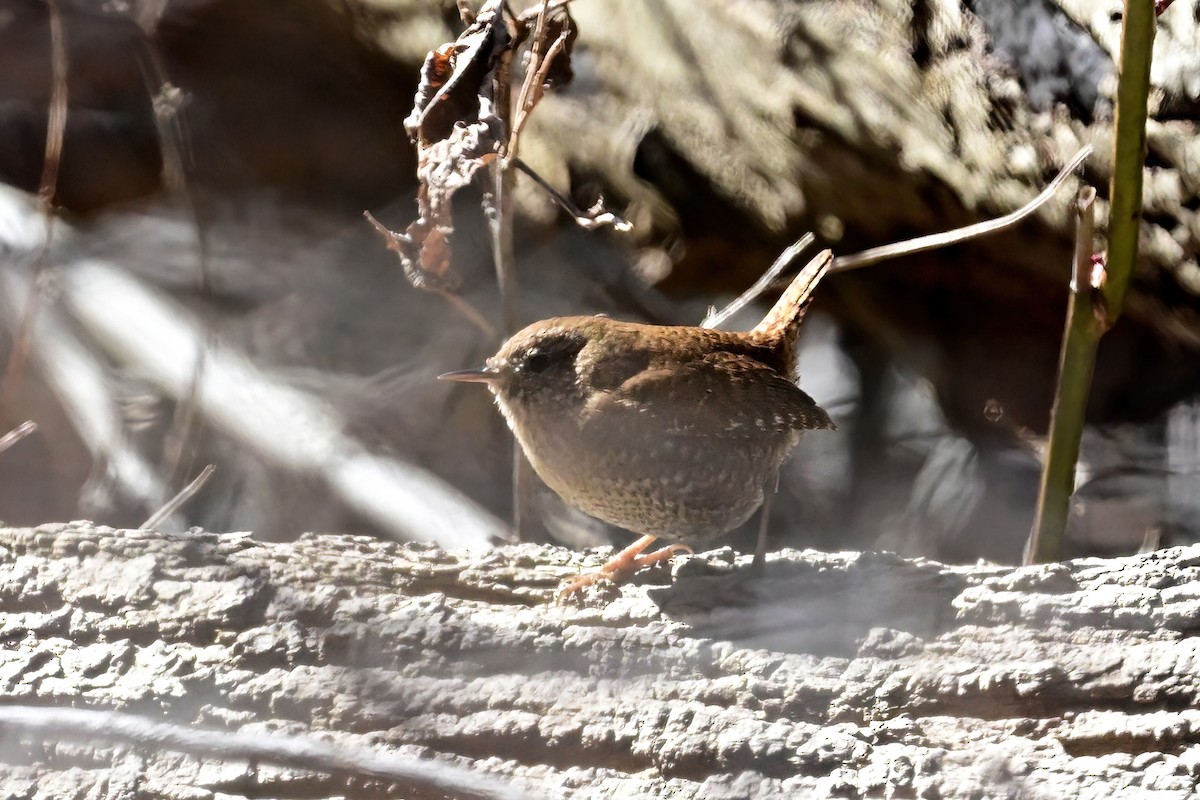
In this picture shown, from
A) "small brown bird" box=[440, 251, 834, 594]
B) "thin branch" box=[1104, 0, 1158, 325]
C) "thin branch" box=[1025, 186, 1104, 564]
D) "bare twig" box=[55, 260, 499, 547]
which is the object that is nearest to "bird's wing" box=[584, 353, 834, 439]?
"small brown bird" box=[440, 251, 834, 594]

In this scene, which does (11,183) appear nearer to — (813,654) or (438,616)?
(438,616)

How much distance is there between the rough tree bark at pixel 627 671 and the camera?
5.42 ft

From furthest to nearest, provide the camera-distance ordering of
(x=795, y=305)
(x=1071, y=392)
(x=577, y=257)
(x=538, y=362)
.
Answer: (x=577, y=257) → (x=795, y=305) → (x=538, y=362) → (x=1071, y=392)

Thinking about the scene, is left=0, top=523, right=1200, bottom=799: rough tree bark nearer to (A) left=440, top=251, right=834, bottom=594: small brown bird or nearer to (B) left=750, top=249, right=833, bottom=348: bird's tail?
(A) left=440, top=251, right=834, bottom=594: small brown bird

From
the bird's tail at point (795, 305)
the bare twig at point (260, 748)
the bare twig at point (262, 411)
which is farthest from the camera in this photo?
the bare twig at point (262, 411)

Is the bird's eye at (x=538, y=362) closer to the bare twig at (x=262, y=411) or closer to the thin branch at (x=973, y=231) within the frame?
the thin branch at (x=973, y=231)

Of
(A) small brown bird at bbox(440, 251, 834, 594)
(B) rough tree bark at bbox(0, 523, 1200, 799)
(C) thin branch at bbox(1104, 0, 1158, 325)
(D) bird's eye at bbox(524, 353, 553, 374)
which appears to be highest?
(C) thin branch at bbox(1104, 0, 1158, 325)

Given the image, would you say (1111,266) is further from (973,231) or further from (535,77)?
(535,77)

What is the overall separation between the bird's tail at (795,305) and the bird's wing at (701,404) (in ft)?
1.06

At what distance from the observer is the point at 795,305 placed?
261 cm

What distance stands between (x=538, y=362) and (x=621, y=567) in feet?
1.49

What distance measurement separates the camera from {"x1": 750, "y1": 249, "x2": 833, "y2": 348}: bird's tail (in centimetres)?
256

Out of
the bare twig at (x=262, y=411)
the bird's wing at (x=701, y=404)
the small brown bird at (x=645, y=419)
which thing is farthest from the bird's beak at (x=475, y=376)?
the bare twig at (x=262, y=411)

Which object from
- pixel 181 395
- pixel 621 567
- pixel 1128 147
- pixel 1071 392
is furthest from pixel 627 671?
pixel 181 395
